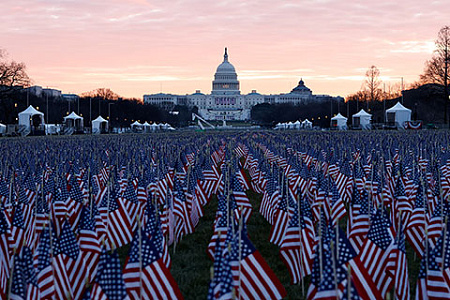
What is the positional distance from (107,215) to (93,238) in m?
2.28

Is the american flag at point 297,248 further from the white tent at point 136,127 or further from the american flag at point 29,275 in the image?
the white tent at point 136,127

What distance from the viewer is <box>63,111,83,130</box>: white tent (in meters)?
86.3

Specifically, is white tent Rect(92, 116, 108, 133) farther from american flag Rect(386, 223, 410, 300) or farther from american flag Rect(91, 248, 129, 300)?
american flag Rect(91, 248, 129, 300)

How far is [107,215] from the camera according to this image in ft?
34.8

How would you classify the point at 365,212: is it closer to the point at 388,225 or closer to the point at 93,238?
the point at 388,225

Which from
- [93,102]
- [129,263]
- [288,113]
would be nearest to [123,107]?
[93,102]

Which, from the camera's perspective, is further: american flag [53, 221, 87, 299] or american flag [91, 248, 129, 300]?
american flag [53, 221, 87, 299]

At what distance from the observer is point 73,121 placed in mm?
88125

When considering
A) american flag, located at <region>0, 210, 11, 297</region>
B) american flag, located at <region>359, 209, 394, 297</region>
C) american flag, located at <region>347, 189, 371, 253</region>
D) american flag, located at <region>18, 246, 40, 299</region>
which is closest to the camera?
american flag, located at <region>18, 246, 40, 299</region>

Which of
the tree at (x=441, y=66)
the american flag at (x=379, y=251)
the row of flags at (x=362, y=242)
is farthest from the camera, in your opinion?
the tree at (x=441, y=66)

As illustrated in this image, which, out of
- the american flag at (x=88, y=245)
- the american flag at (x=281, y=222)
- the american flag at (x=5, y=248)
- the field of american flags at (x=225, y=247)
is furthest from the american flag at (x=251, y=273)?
the american flag at (x=281, y=222)

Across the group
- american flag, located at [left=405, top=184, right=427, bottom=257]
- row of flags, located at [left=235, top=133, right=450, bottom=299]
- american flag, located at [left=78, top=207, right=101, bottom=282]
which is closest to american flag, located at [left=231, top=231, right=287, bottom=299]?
row of flags, located at [left=235, top=133, right=450, bottom=299]

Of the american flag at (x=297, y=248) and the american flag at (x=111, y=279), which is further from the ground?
the american flag at (x=111, y=279)

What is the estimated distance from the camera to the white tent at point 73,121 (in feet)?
283
